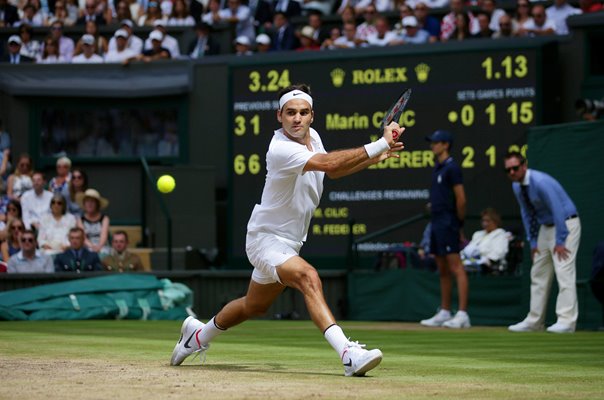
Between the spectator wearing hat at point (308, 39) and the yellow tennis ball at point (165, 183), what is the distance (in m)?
3.03

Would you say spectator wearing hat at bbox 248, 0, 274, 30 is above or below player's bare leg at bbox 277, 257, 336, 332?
above

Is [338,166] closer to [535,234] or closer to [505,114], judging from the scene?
[535,234]

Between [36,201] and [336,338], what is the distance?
13.2 metres

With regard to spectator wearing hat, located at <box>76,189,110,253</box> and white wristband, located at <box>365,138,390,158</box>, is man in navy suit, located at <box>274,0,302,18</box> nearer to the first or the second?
spectator wearing hat, located at <box>76,189,110,253</box>

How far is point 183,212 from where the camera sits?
21250mm

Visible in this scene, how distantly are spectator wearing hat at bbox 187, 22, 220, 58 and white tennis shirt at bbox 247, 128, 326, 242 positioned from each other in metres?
14.0

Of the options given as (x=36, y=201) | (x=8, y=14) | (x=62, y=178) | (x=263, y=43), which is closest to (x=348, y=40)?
(x=263, y=43)

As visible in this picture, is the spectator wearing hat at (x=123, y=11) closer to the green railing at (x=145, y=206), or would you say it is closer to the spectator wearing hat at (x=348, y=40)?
the green railing at (x=145, y=206)

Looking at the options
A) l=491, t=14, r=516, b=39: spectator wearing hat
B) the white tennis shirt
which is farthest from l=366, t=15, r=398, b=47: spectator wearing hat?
the white tennis shirt

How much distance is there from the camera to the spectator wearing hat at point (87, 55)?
22969mm

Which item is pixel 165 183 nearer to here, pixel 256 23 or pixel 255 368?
pixel 256 23

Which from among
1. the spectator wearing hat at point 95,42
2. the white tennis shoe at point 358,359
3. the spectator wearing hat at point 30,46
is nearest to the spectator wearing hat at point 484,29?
the spectator wearing hat at point 95,42

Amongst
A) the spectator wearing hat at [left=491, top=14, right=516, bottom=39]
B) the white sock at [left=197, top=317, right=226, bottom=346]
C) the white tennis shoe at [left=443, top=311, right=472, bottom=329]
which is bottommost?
the white tennis shoe at [left=443, top=311, right=472, bottom=329]

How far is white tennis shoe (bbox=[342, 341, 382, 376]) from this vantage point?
7.25 m
